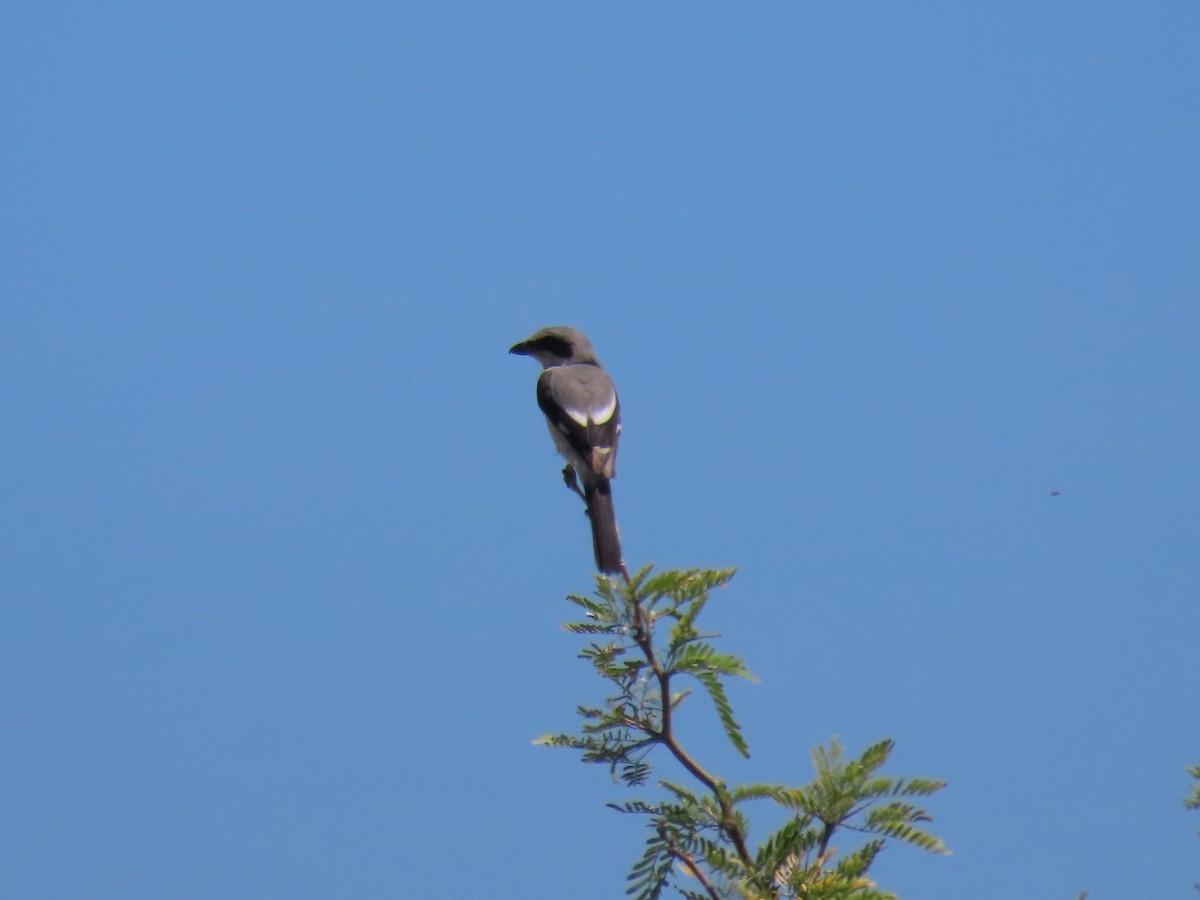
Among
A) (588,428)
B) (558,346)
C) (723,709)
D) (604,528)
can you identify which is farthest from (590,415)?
(723,709)

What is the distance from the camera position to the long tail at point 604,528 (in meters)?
7.24

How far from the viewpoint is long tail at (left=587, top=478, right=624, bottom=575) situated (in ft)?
23.7

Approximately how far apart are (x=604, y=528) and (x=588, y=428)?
0.95 metres

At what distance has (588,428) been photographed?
8.31 m

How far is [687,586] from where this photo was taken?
4.25m

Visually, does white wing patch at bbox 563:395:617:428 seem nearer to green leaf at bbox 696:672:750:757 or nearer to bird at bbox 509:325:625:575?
bird at bbox 509:325:625:575

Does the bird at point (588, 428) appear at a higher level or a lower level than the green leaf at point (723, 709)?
higher

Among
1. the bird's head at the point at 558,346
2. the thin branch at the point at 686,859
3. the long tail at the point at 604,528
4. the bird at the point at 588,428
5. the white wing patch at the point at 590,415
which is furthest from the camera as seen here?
the bird's head at the point at 558,346

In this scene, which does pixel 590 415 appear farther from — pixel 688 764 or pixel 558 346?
pixel 688 764

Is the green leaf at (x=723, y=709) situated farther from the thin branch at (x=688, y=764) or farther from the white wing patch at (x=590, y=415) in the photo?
the white wing patch at (x=590, y=415)

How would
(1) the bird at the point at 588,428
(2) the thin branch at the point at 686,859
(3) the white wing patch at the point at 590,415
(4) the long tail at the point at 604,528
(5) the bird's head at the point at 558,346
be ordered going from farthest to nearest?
(5) the bird's head at the point at 558,346, (3) the white wing patch at the point at 590,415, (1) the bird at the point at 588,428, (4) the long tail at the point at 604,528, (2) the thin branch at the point at 686,859

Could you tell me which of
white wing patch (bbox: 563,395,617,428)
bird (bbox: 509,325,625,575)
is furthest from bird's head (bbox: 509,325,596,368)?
white wing patch (bbox: 563,395,617,428)

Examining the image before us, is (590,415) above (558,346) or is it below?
below

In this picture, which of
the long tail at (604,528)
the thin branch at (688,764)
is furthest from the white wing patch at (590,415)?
the thin branch at (688,764)
